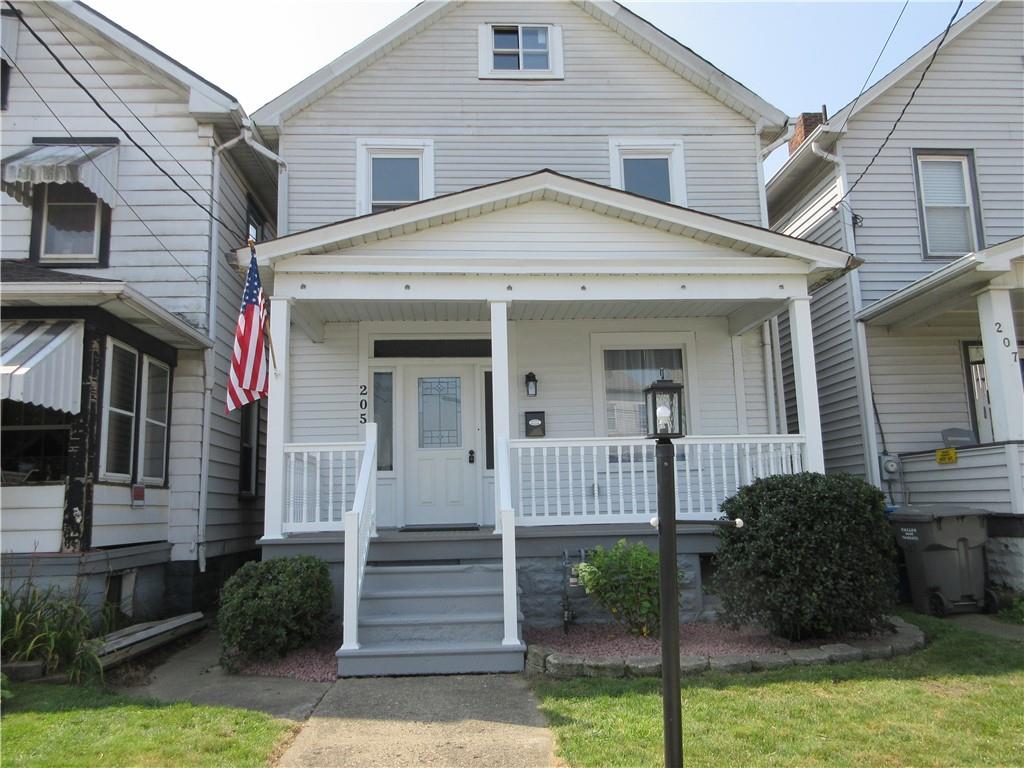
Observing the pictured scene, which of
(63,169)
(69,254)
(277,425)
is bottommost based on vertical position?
(277,425)

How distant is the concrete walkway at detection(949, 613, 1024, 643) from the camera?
21.5 feet

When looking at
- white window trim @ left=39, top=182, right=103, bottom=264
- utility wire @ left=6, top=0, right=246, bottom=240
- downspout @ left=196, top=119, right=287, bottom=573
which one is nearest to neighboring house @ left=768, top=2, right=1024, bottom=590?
downspout @ left=196, top=119, right=287, bottom=573

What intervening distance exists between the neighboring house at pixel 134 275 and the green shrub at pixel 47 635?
125 cm

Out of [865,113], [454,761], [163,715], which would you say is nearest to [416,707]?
[454,761]

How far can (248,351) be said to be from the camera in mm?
6742

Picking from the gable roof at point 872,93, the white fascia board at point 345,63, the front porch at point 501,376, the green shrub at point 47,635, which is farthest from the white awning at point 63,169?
the gable roof at point 872,93

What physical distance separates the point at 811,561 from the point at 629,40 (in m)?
7.52

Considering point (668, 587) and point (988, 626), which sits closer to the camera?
point (668, 587)

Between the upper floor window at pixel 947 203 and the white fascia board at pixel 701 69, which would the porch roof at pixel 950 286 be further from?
the white fascia board at pixel 701 69

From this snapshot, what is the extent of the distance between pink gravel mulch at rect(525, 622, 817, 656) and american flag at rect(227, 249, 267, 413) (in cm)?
330

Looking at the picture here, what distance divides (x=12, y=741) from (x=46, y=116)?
25.1 ft

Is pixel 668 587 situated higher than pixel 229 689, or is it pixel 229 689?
pixel 668 587

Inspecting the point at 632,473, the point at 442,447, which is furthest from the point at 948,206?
the point at 442,447

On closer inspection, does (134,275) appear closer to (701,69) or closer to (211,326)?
(211,326)
